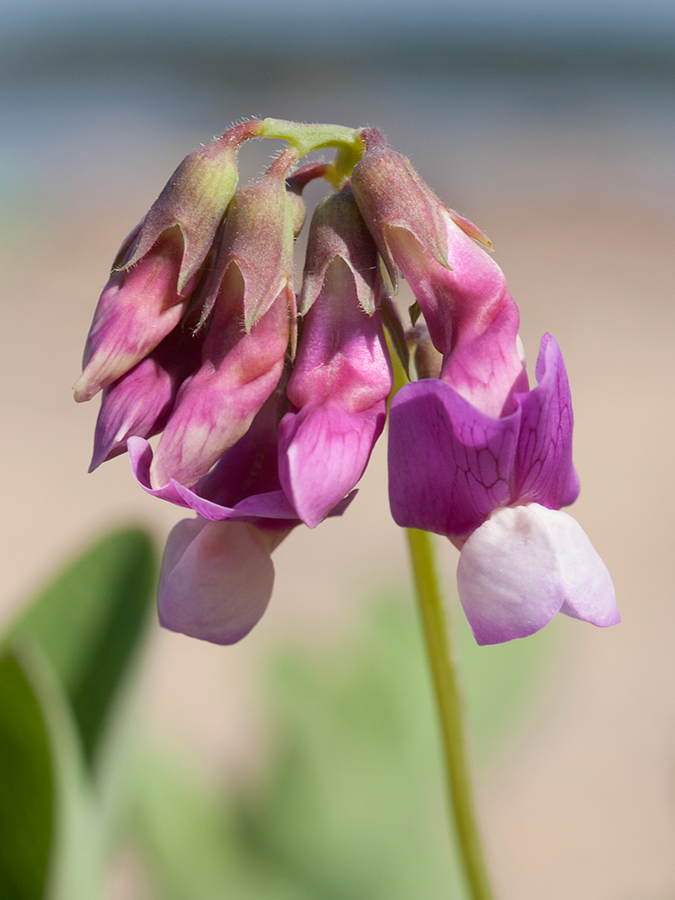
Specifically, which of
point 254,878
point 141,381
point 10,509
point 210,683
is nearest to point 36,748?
point 141,381

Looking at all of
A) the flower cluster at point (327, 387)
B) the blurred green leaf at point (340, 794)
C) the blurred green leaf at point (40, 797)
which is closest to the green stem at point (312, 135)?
the flower cluster at point (327, 387)

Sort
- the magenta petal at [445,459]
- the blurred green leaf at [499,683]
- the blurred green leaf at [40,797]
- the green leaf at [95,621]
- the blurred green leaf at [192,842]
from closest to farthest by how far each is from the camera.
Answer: the magenta petal at [445,459] → the blurred green leaf at [40,797] → the green leaf at [95,621] → the blurred green leaf at [192,842] → the blurred green leaf at [499,683]

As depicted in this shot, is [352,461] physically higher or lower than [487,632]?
higher

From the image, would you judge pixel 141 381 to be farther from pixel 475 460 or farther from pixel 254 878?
pixel 254 878

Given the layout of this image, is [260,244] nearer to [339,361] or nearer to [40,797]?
[339,361]

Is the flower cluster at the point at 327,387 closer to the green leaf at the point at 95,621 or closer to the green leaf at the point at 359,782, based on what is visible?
the green leaf at the point at 95,621

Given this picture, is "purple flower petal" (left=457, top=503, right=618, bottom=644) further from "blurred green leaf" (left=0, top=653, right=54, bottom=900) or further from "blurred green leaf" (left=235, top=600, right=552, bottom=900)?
"blurred green leaf" (left=235, top=600, right=552, bottom=900)
